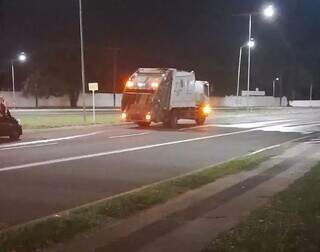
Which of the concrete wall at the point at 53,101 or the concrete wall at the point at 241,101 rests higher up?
the concrete wall at the point at 53,101

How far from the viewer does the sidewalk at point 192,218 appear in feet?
26.0

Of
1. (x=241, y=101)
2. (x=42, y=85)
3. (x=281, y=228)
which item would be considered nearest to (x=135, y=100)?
(x=281, y=228)

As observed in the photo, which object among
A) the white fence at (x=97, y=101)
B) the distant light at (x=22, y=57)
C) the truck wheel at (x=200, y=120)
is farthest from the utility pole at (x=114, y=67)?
the truck wheel at (x=200, y=120)

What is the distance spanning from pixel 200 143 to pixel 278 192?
46.6 feet

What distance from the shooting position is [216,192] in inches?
497

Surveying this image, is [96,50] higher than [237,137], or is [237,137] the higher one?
[96,50]

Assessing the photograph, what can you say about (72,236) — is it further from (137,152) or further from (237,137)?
(237,137)

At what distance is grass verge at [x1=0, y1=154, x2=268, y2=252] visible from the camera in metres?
7.95

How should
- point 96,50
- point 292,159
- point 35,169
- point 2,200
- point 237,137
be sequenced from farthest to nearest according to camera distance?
point 96,50
point 237,137
point 292,159
point 35,169
point 2,200

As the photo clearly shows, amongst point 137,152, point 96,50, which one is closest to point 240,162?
point 137,152

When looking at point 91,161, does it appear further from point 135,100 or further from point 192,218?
point 135,100

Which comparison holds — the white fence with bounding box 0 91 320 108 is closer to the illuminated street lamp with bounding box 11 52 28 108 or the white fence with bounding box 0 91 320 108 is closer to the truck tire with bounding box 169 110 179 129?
the illuminated street lamp with bounding box 11 52 28 108

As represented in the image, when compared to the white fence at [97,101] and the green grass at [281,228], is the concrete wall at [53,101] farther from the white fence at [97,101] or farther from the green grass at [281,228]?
Result: the green grass at [281,228]

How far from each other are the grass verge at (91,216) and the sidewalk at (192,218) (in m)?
0.23
